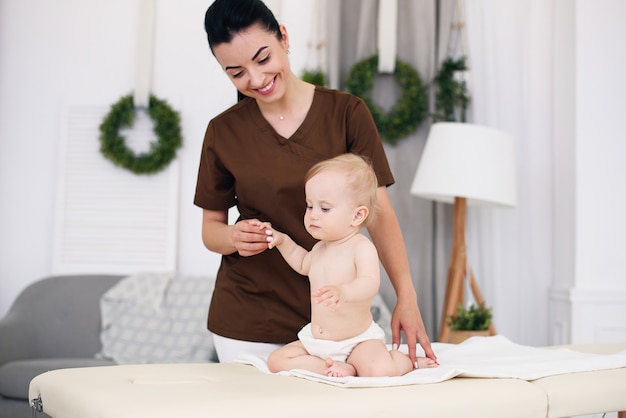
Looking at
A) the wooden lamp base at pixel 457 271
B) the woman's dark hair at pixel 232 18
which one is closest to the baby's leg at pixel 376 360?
the woman's dark hair at pixel 232 18

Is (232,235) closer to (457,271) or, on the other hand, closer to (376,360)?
(376,360)

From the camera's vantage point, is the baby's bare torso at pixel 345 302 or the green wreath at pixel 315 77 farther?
the green wreath at pixel 315 77

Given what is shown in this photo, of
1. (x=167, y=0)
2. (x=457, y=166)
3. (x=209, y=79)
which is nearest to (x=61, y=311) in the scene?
(x=209, y=79)

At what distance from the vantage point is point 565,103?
3318 millimetres

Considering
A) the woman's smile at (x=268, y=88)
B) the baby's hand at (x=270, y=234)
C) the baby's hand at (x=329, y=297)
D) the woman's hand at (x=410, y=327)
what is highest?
the woman's smile at (x=268, y=88)

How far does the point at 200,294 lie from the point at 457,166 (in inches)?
53.1

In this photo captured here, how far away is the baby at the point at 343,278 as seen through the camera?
53.1 inches

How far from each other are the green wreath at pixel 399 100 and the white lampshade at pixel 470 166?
40cm

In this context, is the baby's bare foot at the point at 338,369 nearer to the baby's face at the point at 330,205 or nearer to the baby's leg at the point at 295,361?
the baby's leg at the point at 295,361

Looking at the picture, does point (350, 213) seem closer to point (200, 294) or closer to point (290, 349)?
point (290, 349)

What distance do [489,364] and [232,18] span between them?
83 centimetres

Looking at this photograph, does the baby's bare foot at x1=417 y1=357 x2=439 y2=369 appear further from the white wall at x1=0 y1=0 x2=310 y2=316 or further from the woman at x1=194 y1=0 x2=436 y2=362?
the white wall at x1=0 y1=0 x2=310 y2=316

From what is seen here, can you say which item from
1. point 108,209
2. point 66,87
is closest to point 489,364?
point 108,209

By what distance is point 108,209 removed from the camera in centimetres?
387
